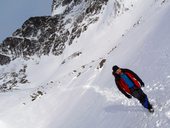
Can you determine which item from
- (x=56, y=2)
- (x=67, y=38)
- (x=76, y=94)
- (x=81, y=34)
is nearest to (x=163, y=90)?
(x=76, y=94)

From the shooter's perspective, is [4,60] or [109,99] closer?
[109,99]

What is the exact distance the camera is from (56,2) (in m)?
154

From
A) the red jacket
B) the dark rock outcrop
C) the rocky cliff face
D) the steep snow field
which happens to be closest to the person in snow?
the red jacket

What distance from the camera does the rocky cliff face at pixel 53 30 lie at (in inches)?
4210

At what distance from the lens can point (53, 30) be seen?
429 feet

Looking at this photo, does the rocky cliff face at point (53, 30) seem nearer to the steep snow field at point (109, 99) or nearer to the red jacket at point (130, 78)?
the steep snow field at point (109, 99)

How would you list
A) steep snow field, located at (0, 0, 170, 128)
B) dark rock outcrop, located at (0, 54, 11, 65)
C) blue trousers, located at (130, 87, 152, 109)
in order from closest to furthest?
blue trousers, located at (130, 87, 152, 109) → steep snow field, located at (0, 0, 170, 128) → dark rock outcrop, located at (0, 54, 11, 65)

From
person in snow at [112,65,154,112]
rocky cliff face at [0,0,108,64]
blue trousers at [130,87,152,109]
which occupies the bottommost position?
blue trousers at [130,87,152,109]

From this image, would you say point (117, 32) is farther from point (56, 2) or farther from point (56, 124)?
point (56, 2)

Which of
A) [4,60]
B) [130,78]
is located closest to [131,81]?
[130,78]

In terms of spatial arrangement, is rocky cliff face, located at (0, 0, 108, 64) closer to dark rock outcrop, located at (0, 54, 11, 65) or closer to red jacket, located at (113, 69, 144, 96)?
dark rock outcrop, located at (0, 54, 11, 65)

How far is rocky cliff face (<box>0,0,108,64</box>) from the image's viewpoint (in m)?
107

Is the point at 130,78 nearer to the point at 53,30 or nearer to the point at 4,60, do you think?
the point at 53,30

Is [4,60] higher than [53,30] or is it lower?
higher
